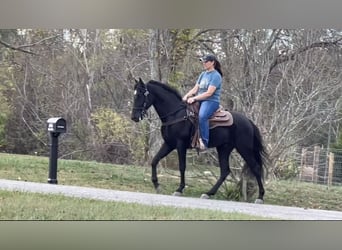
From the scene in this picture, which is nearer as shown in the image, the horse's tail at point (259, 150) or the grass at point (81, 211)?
the grass at point (81, 211)

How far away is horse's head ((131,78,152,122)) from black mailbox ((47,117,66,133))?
710 mm

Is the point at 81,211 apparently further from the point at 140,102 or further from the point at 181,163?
the point at 140,102

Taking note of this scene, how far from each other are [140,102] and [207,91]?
0.68 meters

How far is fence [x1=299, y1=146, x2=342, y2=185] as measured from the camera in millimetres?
6938

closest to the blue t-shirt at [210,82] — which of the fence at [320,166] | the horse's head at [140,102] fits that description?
the horse's head at [140,102]

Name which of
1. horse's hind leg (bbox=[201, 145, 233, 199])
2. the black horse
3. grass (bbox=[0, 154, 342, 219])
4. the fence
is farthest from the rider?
the fence

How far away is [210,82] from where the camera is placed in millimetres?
6918

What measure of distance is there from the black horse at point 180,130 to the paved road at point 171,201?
0.16 metres

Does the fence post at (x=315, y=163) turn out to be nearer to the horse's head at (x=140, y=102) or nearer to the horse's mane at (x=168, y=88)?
the horse's mane at (x=168, y=88)

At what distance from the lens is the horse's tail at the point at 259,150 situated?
23.0ft

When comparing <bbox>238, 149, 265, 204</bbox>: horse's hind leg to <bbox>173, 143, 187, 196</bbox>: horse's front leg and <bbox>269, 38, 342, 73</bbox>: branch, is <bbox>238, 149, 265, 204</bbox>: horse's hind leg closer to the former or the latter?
<bbox>173, 143, 187, 196</bbox>: horse's front leg

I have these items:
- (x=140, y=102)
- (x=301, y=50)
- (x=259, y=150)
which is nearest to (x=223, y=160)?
(x=259, y=150)

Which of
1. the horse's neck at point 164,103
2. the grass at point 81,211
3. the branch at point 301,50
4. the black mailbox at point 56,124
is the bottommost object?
the grass at point 81,211

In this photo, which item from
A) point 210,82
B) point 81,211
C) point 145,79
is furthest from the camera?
point 145,79
